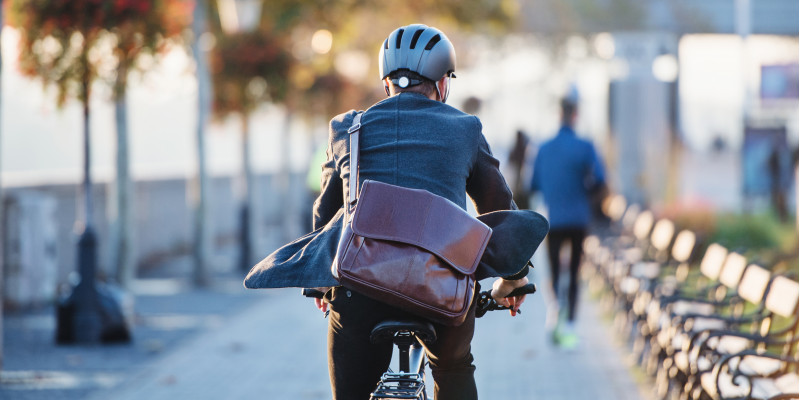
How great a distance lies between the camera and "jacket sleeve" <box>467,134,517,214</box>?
395cm

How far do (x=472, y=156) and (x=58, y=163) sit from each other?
34.2 meters

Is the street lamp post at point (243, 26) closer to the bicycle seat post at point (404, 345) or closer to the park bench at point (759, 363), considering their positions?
the park bench at point (759, 363)

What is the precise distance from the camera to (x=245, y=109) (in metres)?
18.3

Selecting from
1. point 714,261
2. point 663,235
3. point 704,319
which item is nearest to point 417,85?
point 704,319

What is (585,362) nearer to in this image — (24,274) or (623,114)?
(24,274)

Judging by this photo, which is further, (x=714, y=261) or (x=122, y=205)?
(x=122, y=205)

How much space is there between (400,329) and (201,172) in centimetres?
1190

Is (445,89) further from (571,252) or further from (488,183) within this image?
(571,252)

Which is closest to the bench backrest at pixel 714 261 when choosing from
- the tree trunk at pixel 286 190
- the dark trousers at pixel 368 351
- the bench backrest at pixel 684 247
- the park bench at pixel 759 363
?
the bench backrest at pixel 684 247

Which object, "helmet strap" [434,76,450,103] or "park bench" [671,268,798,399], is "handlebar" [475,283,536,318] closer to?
"helmet strap" [434,76,450,103]

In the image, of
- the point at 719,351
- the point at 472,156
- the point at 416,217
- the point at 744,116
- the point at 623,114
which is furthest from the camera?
the point at 623,114

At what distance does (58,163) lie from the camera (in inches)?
1439

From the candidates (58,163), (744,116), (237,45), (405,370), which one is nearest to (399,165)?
(405,370)

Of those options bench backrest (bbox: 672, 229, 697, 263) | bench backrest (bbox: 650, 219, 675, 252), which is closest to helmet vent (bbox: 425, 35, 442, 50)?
bench backrest (bbox: 672, 229, 697, 263)
